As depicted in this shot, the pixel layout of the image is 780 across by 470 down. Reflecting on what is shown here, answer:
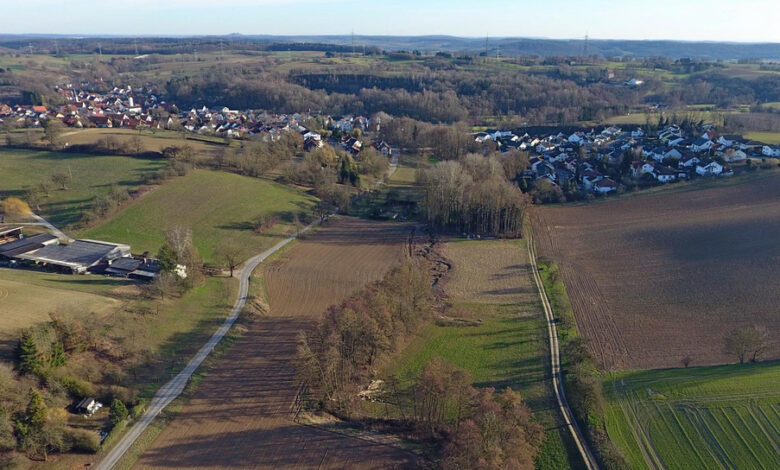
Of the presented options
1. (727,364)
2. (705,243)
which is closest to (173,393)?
(727,364)

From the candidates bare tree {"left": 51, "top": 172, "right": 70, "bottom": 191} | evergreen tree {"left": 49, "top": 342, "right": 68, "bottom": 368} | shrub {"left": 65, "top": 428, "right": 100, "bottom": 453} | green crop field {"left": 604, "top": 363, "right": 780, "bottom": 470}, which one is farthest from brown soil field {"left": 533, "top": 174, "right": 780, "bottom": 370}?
bare tree {"left": 51, "top": 172, "right": 70, "bottom": 191}

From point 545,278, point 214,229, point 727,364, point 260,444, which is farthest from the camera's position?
point 214,229

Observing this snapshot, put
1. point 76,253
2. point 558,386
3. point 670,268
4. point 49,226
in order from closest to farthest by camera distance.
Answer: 1. point 558,386
2. point 670,268
3. point 76,253
4. point 49,226

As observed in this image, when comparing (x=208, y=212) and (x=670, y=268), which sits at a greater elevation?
(x=208, y=212)

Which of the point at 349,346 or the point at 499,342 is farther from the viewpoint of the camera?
the point at 499,342

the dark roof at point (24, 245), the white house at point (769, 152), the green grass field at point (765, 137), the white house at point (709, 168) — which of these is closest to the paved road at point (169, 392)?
the dark roof at point (24, 245)

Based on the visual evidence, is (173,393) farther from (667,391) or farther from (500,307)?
(667,391)

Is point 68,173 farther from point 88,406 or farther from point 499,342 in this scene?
point 499,342

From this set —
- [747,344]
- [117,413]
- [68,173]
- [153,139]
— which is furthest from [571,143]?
[117,413]
